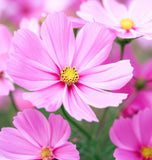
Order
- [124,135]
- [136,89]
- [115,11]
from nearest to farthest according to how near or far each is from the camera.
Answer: [124,135] < [115,11] < [136,89]

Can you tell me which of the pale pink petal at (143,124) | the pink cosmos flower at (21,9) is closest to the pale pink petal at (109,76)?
the pale pink petal at (143,124)

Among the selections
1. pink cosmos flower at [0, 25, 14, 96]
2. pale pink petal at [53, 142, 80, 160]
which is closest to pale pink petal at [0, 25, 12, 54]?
pink cosmos flower at [0, 25, 14, 96]

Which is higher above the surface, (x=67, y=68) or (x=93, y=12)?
(x=93, y=12)

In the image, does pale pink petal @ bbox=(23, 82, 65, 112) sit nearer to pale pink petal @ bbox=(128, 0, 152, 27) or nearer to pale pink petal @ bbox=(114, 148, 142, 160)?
pale pink petal @ bbox=(114, 148, 142, 160)

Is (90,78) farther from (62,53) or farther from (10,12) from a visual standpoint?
(10,12)

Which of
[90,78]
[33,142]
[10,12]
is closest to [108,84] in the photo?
[90,78]

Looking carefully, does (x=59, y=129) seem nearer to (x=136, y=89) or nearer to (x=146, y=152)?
(x=146, y=152)

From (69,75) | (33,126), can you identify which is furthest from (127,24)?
(33,126)
